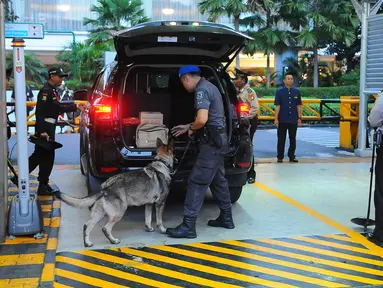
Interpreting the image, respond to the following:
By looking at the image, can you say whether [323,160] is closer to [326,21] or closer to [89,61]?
[89,61]

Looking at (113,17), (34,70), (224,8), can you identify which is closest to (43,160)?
(113,17)

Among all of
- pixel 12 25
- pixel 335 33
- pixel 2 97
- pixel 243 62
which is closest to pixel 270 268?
pixel 2 97

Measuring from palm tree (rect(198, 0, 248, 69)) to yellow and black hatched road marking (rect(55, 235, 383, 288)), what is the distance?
22.2 meters

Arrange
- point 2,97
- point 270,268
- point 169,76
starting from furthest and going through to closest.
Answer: point 169,76, point 2,97, point 270,268

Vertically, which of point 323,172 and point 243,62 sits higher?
point 243,62

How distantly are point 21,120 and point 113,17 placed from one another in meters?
21.6

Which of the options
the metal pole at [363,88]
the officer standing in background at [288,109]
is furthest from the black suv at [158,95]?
the metal pole at [363,88]

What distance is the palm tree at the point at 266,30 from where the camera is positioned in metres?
26.9

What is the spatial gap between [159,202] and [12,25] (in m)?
2.20

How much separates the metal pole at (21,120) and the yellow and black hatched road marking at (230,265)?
733mm

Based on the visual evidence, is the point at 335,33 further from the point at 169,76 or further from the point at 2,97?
the point at 2,97

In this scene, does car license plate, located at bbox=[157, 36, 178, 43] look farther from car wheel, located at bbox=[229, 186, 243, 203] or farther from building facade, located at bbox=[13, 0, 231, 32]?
building facade, located at bbox=[13, 0, 231, 32]

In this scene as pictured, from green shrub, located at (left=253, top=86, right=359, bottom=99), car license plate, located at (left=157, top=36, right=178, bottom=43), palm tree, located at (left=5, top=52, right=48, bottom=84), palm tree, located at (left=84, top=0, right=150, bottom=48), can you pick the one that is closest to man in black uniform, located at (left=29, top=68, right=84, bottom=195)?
car license plate, located at (left=157, top=36, right=178, bottom=43)

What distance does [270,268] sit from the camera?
436 centimetres
